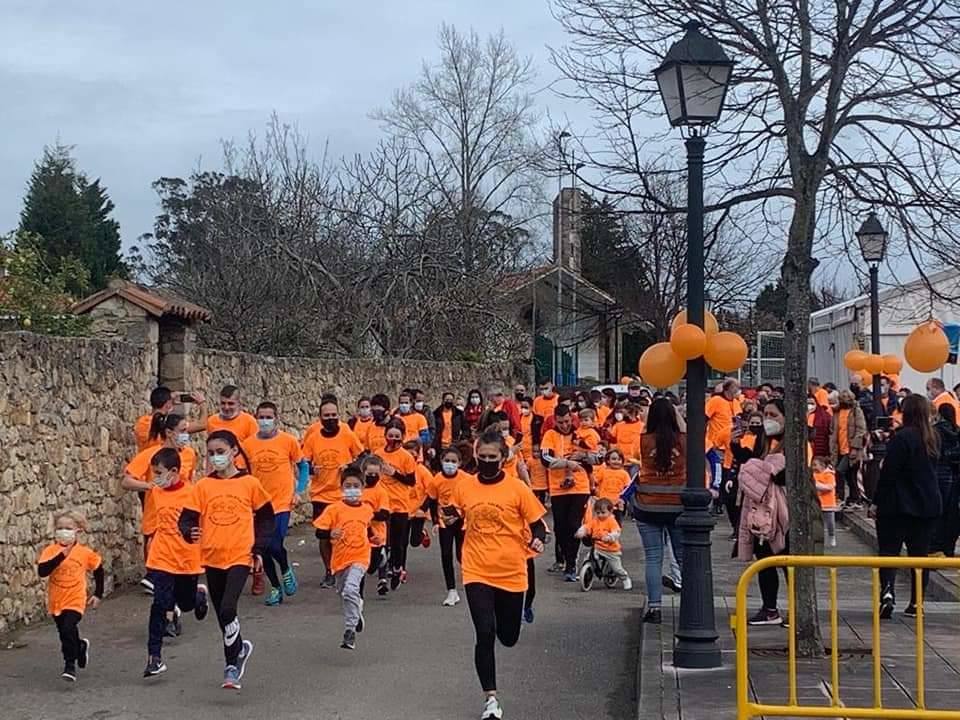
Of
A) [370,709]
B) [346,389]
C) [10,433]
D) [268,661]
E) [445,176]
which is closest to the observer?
[370,709]

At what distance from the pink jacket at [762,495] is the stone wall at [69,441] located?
5.50 meters

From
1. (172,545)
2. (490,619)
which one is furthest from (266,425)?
(490,619)

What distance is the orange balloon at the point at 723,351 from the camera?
9.07m

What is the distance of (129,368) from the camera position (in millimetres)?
12625

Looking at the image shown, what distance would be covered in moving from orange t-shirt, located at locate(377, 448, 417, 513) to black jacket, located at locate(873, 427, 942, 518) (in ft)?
14.4

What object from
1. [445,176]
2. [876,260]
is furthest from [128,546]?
[445,176]

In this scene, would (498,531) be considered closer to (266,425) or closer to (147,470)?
(147,470)

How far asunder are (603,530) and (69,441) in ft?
16.1

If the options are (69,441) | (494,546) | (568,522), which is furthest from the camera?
(568,522)

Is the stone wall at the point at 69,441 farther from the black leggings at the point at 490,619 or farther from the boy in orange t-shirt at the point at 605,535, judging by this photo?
the boy in orange t-shirt at the point at 605,535

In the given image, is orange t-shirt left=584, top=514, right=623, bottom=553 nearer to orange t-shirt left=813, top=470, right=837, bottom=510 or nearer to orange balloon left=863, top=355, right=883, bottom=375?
orange t-shirt left=813, top=470, right=837, bottom=510

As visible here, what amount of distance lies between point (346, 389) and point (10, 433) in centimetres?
1021

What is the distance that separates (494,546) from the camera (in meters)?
7.61

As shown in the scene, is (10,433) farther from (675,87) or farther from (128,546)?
(675,87)
